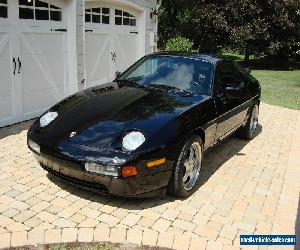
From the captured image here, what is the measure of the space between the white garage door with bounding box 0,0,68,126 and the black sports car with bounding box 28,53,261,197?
2.54 metres

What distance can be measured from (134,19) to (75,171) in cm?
882

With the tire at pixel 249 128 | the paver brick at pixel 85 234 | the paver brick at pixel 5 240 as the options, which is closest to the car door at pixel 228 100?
the tire at pixel 249 128

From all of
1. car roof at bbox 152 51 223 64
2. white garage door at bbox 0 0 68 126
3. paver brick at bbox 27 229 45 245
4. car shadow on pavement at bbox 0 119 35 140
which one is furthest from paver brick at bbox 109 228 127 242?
white garage door at bbox 0 0 68 126

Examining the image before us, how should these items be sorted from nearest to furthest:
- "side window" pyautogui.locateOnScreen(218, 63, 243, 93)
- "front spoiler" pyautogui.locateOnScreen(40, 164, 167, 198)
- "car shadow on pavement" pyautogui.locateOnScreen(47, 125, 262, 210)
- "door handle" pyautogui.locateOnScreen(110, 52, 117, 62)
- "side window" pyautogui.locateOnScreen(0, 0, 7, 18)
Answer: "front spoiler" pyautogui.locateOnScreen(40, 164, 167, 198), "car shadow on pavement" pyautogui.locateOnScreen(47, 125, 262, 210), "side window" pyautogui.locateOnScreen(218, 63, 243, 93), "side window" pyautogui.locateOnScreen(0, 0, 7, 18), "door handle" pyautogui.locateOnScreen(110, 52, 117, 62)

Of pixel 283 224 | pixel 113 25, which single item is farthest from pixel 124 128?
pixel 113 25

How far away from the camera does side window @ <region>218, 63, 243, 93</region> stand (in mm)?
5496

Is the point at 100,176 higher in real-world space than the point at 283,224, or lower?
higher

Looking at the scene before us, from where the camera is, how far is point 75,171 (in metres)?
3.94

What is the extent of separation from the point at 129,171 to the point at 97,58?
6.78m

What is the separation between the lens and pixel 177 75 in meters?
5.39

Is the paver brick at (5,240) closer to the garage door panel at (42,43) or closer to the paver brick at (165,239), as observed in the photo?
the paver brick at (165,239)

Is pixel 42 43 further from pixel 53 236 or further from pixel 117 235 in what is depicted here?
pixel 117 235

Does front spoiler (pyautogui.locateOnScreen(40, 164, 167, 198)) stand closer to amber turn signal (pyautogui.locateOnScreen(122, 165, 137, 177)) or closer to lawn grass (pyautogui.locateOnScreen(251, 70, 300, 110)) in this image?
amber turn signal (pyautogui.locateOnScreen(122, 165, 137, 177))

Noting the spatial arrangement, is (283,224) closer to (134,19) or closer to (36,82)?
(36,82)
